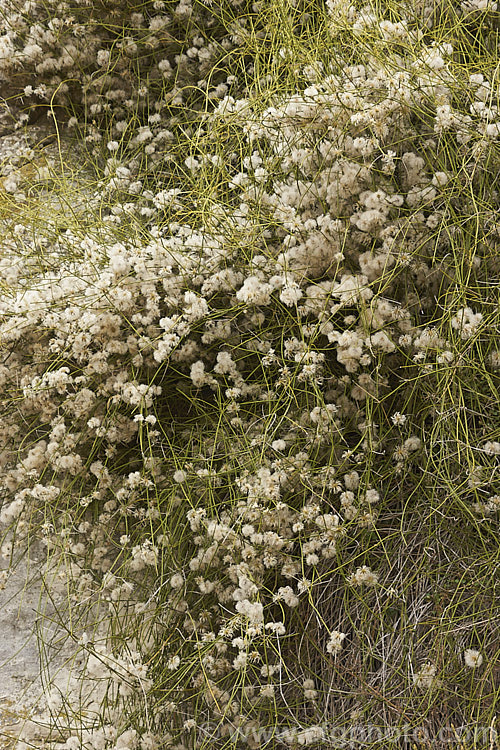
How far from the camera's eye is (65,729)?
126 cm

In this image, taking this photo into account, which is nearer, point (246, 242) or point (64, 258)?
point (246, 242)

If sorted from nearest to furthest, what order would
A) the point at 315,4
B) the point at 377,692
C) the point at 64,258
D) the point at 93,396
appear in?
the point at 377,692 < the point at 93,396 < the point at 64,258 < the point at 315,4

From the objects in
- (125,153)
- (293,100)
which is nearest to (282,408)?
(293,100)

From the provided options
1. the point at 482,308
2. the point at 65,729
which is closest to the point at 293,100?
the point at 482,308

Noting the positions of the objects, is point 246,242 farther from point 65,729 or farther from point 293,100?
point 65,729

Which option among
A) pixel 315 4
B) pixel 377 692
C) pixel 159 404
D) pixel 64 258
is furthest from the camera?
pixel 315 4

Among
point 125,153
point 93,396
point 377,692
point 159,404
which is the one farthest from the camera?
point 125,153

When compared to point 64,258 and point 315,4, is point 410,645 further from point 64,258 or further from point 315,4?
point 315,4

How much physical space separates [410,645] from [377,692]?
0.10 m

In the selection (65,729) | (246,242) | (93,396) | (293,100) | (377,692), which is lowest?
(377,692)

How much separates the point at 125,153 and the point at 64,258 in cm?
58

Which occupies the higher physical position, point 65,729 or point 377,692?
point 65,729

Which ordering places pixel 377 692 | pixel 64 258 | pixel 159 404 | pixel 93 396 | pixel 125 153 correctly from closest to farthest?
pixel 377 692
pixel 93 396
pixel 159 404
pixel 64 258
pixel 125 153

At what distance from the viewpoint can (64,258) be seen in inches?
67.1
